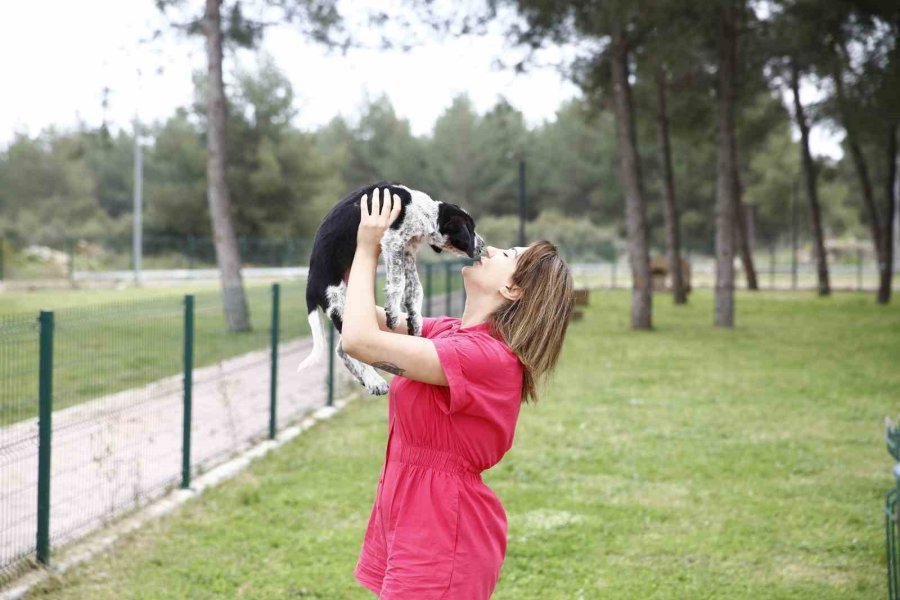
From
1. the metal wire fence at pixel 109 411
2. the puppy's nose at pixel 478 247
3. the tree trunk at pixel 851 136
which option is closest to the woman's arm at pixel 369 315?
the puppy's nose at pixel 478 247

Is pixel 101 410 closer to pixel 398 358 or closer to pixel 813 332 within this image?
pixel 398 358

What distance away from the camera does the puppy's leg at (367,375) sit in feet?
7.45

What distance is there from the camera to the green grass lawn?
188 inches

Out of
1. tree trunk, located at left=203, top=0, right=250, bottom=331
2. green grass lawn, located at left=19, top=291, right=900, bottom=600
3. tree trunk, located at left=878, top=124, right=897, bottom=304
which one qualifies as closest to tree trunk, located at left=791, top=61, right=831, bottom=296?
tree trunk, located at left=878, top=124, right=897, bottom=304

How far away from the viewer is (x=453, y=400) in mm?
2225

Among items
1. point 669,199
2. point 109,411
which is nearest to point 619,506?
point 109,411

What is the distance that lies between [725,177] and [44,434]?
15.9 m

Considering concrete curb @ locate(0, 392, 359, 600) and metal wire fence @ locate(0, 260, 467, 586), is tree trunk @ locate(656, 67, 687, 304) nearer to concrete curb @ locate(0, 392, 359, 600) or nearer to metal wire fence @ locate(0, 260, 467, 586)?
metal wire fence @ locate(0, 260, 467, 586)

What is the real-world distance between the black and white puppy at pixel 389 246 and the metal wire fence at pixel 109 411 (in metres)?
2.81

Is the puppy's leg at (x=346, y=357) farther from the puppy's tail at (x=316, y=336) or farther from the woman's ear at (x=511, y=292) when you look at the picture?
the woman's ear at (x=511, y=292)

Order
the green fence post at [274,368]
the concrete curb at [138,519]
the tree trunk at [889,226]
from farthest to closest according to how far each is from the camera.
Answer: the tree trunk at [889,226], the green fence post at [274,368], the concrete curb at [138,519]

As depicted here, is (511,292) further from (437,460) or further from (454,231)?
(437,460)

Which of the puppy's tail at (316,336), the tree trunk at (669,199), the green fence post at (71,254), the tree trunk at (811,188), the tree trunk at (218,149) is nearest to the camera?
the puppy's tail at (316,336)

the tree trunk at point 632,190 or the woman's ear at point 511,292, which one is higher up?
the tree trunk at point 632,190
